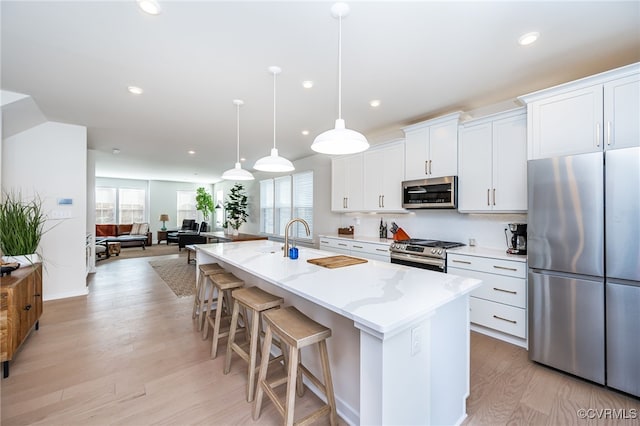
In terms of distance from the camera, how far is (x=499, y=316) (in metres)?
2.70

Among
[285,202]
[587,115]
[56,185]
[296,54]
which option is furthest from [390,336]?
[285,202]

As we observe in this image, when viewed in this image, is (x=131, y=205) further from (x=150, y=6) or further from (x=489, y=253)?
(x=489, y=253)

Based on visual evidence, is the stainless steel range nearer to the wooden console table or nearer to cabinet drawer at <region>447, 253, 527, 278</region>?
cabinet drawer at <region>447, 253, 527, 278</region>

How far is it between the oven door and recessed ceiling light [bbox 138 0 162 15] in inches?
128

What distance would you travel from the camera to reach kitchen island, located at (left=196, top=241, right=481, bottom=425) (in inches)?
45.9

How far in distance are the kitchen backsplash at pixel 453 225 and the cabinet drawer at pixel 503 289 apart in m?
0.62

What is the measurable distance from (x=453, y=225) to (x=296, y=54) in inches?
110

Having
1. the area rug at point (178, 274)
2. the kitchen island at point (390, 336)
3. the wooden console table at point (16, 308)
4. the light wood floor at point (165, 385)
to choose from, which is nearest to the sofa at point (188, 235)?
the area rug at point (178, 274)

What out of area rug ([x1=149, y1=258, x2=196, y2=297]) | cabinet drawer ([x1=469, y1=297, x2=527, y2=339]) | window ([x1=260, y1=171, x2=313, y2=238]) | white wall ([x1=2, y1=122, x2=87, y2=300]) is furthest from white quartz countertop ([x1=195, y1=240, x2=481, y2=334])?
window ([x1=260, y1=171, x2=313, y2=238])

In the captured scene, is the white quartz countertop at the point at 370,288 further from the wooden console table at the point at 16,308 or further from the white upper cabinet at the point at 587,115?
the wooden console table at the point at 16,308

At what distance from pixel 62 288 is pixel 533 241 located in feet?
19.4

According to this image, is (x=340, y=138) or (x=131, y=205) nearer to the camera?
(x=340, y=138)

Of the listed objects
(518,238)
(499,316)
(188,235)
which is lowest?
(499,316)

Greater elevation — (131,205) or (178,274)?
(131,205)
